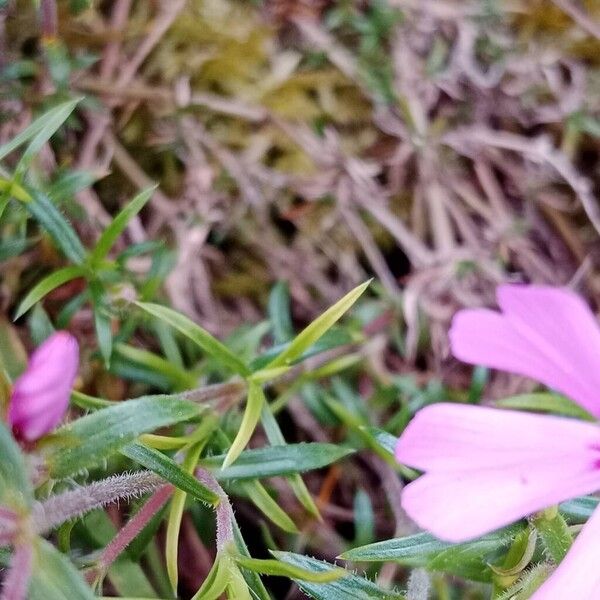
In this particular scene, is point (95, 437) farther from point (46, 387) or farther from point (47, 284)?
point (47, 284)

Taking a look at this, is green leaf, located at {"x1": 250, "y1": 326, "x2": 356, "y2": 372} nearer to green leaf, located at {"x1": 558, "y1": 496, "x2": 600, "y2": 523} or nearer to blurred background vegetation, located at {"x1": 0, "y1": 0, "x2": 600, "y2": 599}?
blurred background vegetation, located at {"x1": 0, "y1": 0, "x2": 600, "y2": 599}

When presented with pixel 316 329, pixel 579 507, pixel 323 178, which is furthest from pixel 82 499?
pixel 323 178

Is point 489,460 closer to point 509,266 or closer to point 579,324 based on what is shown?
point 579,324

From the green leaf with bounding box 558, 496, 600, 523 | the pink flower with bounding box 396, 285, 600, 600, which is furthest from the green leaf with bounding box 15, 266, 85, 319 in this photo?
the green leaf with bounding box 558, 496, 600, 523

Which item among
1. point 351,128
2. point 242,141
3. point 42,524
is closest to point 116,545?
point 42,524

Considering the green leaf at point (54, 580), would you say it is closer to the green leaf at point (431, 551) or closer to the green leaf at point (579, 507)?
the green leaf at point (431, 551)
